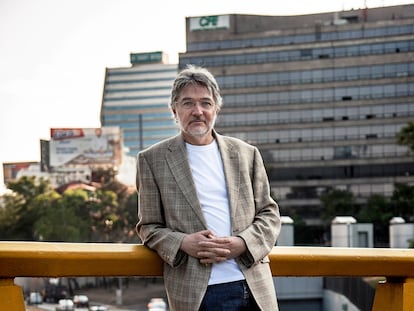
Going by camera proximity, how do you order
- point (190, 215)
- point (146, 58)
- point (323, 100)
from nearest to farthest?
point (190, 215)
point (323, 100)
point (146, 58)

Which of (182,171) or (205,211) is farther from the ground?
(182,171)

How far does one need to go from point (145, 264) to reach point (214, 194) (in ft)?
1.27

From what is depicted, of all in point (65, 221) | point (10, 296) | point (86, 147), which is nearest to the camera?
point (10, 296)

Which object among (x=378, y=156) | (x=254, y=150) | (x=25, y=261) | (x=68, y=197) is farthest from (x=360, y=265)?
(x=378, y=156)

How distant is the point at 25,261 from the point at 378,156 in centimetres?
7022

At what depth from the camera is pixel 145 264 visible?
3.26 m

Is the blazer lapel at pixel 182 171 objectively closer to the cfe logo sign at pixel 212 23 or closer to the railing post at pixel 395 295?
the railing post at pixel 395 295

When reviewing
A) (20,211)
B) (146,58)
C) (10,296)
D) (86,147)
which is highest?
(146,58)

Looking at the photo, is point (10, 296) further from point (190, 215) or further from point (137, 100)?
point (137, 100)

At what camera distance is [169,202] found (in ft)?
10.6

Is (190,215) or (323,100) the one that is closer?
(190,215)

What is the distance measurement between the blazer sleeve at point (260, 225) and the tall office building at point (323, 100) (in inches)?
2607

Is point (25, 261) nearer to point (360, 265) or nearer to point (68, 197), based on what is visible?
point (360, 265)

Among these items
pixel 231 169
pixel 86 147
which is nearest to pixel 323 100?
pixel 86 147
